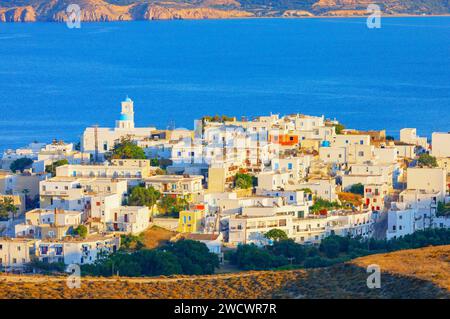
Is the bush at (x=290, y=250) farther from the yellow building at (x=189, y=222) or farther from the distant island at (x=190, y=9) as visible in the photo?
the distant island at (x=190, y=9)

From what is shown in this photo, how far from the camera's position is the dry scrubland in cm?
2177

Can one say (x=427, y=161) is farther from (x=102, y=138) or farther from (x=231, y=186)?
(x=102, y=138)

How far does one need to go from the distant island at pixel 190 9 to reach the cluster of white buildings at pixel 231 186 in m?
130

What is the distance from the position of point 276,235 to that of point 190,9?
148527 millimetres

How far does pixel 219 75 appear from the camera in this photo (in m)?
90.4

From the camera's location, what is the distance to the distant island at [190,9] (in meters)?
172

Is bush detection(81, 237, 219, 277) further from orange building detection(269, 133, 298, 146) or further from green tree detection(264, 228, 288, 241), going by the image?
orange building detection(269, 133, 298, 146)

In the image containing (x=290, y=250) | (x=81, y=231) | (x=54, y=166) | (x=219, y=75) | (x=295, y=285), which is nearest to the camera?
(x=295, y=285)

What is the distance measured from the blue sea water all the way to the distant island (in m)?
16.3

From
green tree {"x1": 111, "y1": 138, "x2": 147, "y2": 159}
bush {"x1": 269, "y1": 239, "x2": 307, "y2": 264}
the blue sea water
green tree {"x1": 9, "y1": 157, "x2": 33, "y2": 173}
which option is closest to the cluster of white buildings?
green tree {"x1": 9, "y1": 157, "x2": 33, "y2": 173}

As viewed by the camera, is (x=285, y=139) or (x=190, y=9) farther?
(x=190, y=9)

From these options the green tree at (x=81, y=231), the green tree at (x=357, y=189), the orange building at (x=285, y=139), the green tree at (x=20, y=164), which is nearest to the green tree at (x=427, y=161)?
the green tree at (x=357, y=189)

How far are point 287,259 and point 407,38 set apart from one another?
102690 millimetres

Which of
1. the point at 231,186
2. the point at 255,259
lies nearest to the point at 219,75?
the point at 231,186
